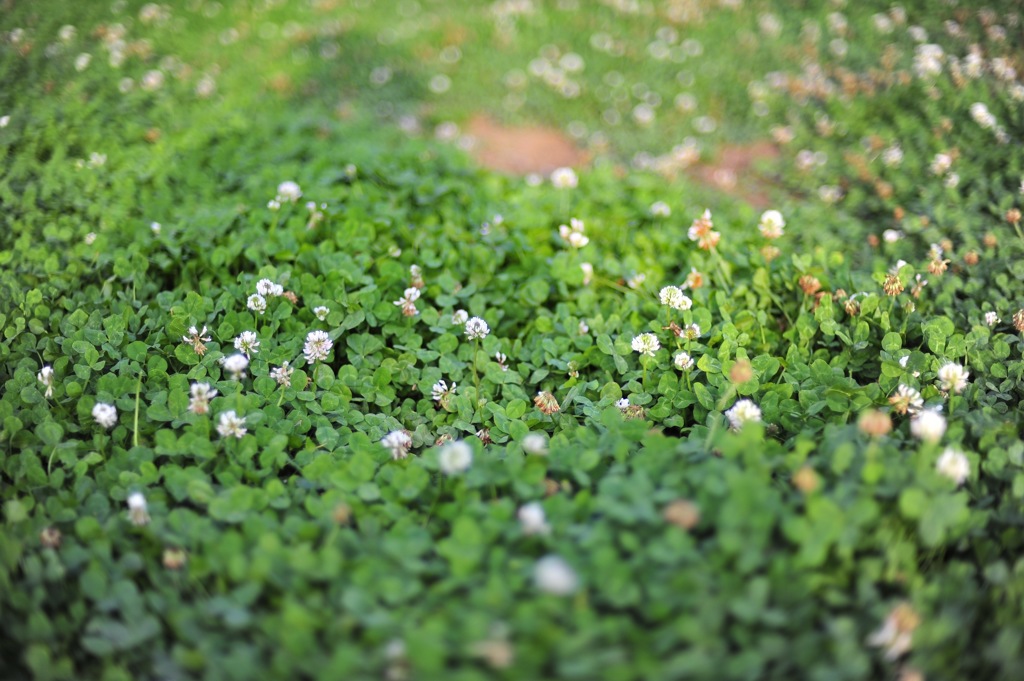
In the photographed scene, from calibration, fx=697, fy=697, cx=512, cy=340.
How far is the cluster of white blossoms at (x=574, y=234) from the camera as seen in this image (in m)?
3.18

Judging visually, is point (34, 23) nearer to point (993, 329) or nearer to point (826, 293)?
point (826, 293)

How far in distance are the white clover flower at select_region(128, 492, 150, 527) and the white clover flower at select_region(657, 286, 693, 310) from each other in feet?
6.32

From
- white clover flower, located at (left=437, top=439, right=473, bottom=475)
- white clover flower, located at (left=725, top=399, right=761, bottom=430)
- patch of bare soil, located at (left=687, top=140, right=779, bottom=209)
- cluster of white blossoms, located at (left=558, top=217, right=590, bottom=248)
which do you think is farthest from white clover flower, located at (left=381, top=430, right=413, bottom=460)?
patch of bare soil, located at (left=687, top=140, right=779, bottom=209)

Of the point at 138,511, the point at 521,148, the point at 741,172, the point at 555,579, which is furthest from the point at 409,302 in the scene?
the point at 741,172

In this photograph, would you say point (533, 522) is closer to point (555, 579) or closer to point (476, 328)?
point (555, 579)

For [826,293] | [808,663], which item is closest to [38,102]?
[826,293]

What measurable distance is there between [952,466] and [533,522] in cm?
106

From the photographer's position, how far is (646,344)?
8.68 feet

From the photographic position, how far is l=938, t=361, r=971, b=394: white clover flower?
7.31 ft

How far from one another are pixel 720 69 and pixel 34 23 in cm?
498

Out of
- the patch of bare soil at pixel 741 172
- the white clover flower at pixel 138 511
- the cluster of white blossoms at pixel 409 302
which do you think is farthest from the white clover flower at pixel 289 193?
the patch of bare soil at pixel 741 172

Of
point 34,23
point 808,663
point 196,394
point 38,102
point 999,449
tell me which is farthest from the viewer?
point 34,23

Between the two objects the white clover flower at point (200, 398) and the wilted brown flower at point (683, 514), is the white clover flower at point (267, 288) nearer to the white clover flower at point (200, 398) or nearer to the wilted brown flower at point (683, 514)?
the white clover flower at point (200, 398)

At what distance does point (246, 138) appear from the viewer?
13.3ft
